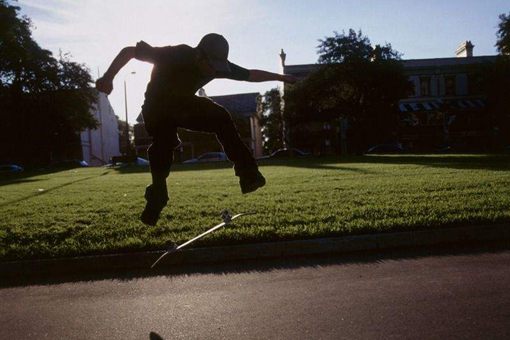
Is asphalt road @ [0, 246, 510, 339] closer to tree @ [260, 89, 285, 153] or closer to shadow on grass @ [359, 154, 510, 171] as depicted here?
shadow on grass @ [359, 154, 510, 171]

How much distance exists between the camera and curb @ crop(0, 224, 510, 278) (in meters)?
5.32

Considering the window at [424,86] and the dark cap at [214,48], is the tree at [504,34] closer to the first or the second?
the window at [424,86]

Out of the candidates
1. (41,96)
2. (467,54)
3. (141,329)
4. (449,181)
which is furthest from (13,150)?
(467,54)

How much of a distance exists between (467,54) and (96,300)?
58.8 meters

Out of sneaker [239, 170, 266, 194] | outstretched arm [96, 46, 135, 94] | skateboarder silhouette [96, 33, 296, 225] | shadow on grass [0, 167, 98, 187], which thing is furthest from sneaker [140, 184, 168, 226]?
shadow on grass [0, 167, 98, 187]

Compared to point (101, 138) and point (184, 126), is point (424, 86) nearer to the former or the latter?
point (101, 138)

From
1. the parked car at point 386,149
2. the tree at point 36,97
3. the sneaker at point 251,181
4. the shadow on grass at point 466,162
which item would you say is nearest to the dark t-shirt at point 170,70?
the sneaker at point 251,181

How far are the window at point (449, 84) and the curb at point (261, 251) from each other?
5028 cm

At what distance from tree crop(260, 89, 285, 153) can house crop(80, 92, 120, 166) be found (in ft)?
61.8

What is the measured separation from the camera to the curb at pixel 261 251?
17.4 feet

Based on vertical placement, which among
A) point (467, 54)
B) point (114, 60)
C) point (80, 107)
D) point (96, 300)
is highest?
point (467, 54)

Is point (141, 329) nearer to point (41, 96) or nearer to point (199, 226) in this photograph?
point (199, 226)

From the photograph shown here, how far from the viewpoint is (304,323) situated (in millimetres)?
3299

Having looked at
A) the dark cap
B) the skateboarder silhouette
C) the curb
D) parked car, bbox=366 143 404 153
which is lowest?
the curb
